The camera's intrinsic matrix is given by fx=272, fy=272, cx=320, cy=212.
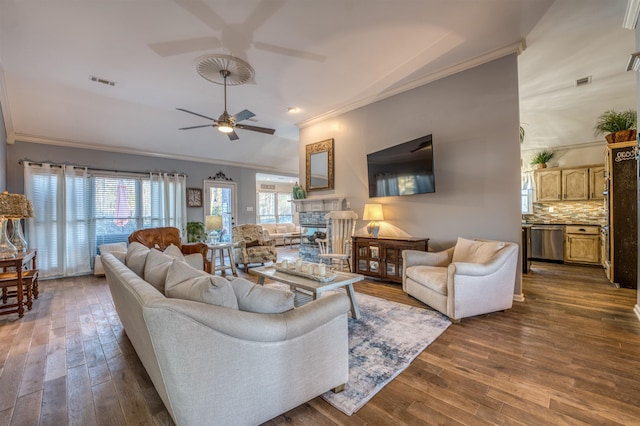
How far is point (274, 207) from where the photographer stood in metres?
11.5

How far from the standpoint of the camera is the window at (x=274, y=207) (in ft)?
36.6

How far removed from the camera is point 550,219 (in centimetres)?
627

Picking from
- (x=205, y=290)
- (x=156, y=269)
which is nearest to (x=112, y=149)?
(x=156, y=269)

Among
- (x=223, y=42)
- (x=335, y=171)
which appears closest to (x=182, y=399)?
(x=223, y=42)

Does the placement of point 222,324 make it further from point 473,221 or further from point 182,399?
point 473,221

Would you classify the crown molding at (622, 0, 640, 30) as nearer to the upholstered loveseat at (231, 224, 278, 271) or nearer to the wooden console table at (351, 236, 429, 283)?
the wooden console table at (351, 236, 429, 283)

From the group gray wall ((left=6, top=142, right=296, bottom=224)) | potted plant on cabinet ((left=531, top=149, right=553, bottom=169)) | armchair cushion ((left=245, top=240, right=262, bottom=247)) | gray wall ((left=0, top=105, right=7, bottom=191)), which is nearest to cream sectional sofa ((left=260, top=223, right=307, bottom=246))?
gray wall ((left=6, top=142, right=296, bottom=224))

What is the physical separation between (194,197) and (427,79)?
595cm

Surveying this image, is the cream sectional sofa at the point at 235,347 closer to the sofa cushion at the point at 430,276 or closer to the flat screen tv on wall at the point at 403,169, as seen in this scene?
the sofa cushion at the point at 430,276

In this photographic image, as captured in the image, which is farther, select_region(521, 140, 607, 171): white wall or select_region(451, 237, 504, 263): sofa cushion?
select_region(521, 140, 607, 171): white wall

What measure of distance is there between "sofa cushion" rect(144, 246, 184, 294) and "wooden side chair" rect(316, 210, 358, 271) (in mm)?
3257

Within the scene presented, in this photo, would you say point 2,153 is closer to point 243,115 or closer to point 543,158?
point 243,115

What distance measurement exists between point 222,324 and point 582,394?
89.4 inches

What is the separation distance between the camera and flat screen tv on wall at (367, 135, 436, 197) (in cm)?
393
